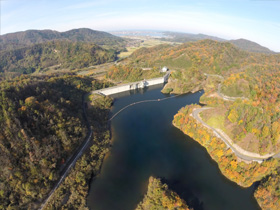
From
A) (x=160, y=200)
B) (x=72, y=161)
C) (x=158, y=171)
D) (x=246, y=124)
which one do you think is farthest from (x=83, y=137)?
(x=246, y=124)

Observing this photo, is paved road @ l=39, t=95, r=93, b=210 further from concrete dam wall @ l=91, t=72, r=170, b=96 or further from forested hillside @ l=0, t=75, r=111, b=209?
concrete dam wall @ l=91, t=72, r=170, b=96

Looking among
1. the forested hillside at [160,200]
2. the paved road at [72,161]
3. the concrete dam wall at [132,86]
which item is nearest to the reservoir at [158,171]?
the forested hillside at [160,200]

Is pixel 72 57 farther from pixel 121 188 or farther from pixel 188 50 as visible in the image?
pixel 121 188

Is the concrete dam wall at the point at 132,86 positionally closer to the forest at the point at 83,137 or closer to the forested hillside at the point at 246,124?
the forest at the point at 83,137

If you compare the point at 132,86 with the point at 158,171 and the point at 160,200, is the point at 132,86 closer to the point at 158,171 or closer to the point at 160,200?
the point at 158,171

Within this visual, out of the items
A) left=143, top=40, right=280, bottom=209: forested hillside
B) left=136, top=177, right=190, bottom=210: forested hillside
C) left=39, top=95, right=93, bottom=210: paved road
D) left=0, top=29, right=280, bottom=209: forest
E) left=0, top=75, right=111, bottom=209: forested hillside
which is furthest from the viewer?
left=143, top=40, right=280, bottom=209: forested hillside

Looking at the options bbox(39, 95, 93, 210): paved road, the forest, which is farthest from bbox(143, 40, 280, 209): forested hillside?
bbox(39, 95, 93, 210): paved road

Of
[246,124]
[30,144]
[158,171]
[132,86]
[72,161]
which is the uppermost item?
[132,86]
